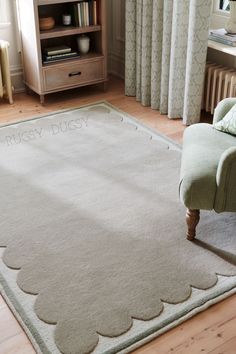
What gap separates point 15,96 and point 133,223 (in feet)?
7.21

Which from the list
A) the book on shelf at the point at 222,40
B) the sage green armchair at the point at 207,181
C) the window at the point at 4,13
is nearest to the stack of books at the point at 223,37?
the book on shelf at the point at 222,40

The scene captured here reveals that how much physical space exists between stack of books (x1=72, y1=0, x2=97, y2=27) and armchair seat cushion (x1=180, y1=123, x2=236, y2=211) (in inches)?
76.2

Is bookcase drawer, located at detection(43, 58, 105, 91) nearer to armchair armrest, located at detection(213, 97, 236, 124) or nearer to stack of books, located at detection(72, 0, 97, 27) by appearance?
stack of books, located at detection(72, 0, 97, 27)

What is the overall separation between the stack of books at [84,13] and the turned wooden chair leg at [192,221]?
90.5 inches

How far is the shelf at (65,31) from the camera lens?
12.5 ft

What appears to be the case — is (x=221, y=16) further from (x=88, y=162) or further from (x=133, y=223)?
(x=133, y=223)

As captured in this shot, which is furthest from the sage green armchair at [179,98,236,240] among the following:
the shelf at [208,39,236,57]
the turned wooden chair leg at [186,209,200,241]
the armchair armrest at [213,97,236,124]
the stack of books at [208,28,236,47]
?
the stack of books at [208,28,236,47]

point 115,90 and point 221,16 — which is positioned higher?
point 221,16

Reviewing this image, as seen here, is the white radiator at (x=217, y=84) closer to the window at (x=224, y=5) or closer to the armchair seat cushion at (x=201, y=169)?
the window at (x=224, y=5)

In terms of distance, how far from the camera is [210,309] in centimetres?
206

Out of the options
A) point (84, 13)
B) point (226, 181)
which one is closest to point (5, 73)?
point (84, 13)

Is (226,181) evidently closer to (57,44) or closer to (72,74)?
(72,74)

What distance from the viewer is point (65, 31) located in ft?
12.8

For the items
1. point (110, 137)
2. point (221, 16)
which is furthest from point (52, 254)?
point (221, 16)
